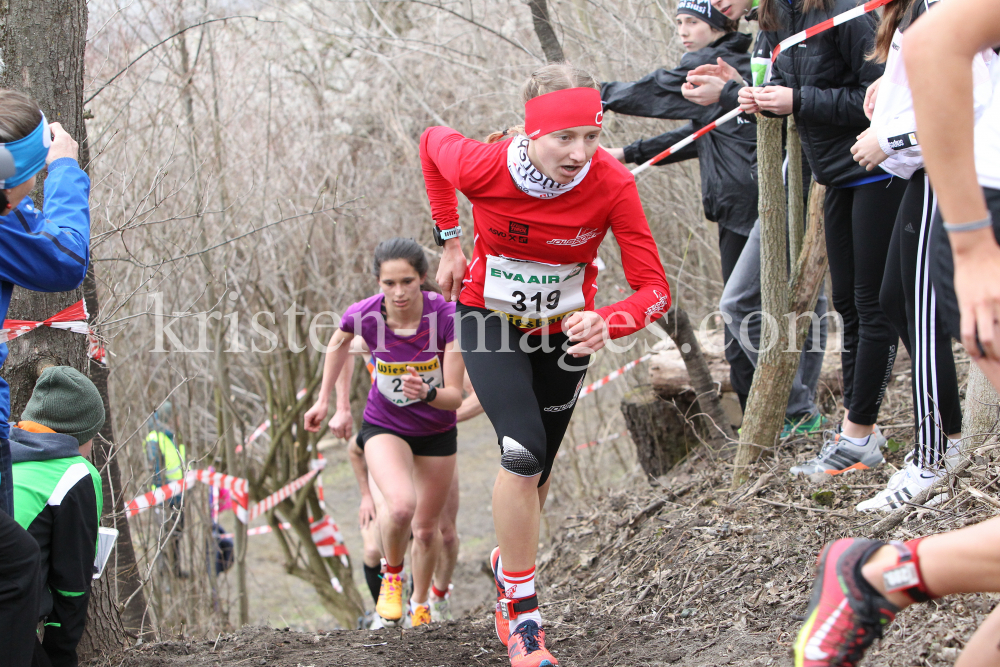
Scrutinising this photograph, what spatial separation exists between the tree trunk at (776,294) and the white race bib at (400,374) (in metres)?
1.75

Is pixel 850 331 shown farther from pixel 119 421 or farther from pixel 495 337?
pixel 119 421

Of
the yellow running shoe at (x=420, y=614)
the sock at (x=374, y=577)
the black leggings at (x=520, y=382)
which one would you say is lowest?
the sock at (x=374, y=577)

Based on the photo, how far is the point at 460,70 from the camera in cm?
916

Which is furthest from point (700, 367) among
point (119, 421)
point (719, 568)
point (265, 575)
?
point (265, 575)

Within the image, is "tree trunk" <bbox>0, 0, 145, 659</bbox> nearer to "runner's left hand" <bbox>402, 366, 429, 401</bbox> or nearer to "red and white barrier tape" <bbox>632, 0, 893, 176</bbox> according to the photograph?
"runner's left hand" <bbox>402, 366, 429, 401</bbox>

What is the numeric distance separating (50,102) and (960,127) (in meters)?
3.26

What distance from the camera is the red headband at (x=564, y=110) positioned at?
10.0 feet

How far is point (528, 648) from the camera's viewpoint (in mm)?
2941

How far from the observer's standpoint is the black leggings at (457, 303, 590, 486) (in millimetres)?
2939

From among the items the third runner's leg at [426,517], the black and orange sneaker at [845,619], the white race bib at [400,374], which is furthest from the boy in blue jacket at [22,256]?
the third runner's leg at [426,517]

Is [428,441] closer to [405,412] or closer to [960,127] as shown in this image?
[405,412]

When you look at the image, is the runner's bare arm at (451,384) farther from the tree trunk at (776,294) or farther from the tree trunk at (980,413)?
the tree trunk at (980,413)

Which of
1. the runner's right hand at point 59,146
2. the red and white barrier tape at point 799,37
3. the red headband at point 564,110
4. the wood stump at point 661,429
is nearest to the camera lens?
the runner's right hand at point 59,146

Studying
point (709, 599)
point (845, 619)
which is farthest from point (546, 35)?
point (845, 619)
